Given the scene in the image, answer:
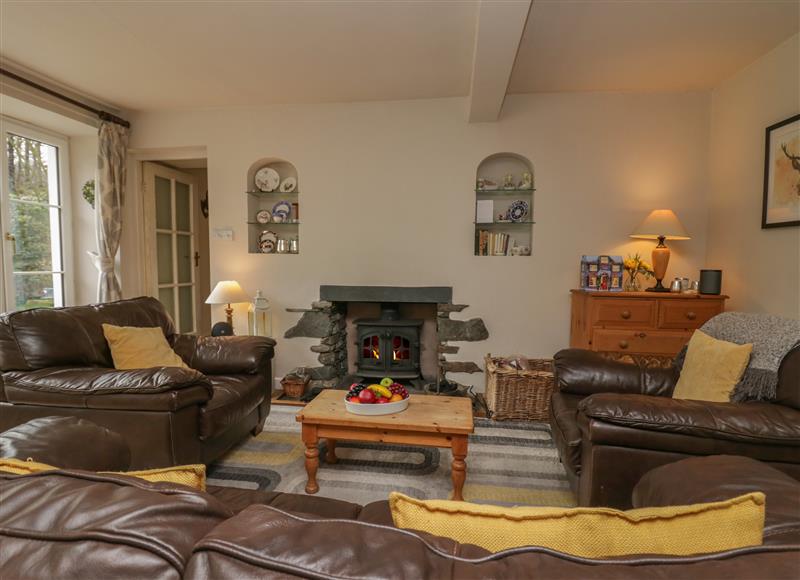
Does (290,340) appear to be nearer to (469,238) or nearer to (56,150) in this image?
(469,238)

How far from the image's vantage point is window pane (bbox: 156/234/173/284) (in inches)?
167

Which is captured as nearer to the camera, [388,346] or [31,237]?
[31,237]

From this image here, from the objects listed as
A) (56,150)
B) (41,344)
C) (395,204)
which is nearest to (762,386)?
(395,204)

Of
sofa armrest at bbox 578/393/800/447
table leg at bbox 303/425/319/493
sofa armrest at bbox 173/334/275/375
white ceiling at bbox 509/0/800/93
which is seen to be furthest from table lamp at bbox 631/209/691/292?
sofa armrest at bbox 173/334/275/375

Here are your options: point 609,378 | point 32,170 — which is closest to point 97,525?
point 609,378

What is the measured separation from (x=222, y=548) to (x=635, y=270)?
3.47 m

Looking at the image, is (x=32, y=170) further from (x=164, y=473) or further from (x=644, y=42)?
(x=644, y=42)

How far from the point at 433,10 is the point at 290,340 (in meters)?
2.83

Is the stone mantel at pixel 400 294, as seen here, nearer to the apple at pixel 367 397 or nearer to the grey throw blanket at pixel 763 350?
the apple at pixel 367 397

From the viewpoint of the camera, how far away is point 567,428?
1.87 metres

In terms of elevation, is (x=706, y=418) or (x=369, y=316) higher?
(x=369, y=316)

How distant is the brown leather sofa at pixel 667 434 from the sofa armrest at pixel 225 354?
1861 mm

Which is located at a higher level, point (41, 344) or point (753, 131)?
point (753, 131)

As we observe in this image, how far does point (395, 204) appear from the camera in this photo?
3.63 meters
